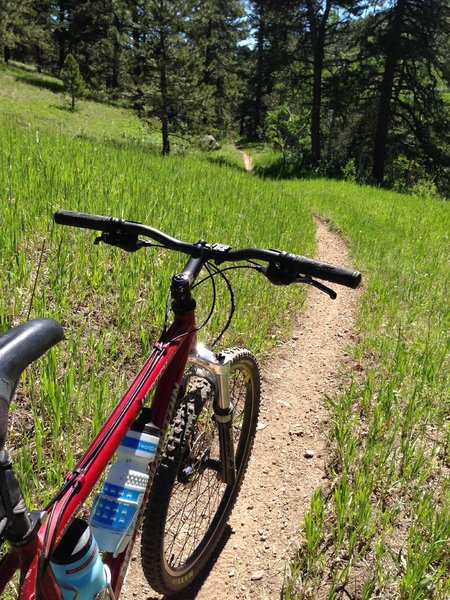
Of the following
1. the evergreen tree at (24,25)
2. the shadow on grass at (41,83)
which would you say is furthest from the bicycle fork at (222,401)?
the shadow on grass at (41,83)

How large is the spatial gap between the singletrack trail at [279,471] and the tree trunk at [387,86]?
18.6 metres

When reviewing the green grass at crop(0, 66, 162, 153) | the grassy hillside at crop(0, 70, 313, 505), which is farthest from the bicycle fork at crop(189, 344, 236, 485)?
the green grass at crop(0, 66, 162, 153)

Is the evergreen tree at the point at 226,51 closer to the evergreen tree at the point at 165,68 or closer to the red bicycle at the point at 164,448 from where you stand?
the evergreen tree at the point at 165,68

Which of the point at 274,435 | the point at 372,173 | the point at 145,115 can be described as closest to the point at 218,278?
the point at 274,435

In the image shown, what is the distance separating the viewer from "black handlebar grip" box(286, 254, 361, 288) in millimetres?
1599

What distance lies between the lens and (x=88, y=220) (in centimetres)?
194

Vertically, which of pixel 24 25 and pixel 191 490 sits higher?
pixel 24 25

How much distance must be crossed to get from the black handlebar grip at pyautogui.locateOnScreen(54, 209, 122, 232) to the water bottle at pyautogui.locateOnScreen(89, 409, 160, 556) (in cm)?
87

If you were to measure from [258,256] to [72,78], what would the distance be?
101 feet

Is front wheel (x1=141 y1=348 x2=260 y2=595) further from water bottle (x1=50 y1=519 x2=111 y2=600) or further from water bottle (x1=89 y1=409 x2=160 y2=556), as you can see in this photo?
water bottle (x1=50 y1=519 x2=111 y2=600)

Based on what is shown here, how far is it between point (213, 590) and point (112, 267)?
272 centimetres

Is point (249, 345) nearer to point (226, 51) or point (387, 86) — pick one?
point (387, 86)

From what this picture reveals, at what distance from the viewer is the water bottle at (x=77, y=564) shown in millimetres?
1142

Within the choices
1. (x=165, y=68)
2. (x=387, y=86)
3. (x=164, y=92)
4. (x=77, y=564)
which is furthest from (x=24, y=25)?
(x=77, y=564)
